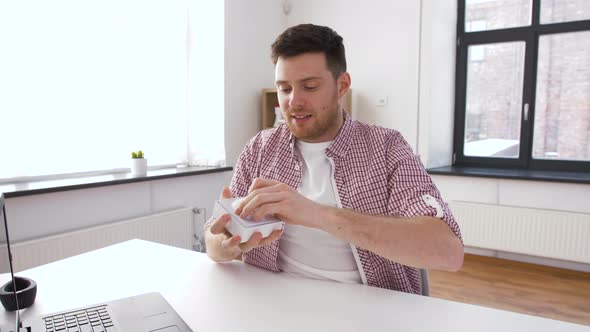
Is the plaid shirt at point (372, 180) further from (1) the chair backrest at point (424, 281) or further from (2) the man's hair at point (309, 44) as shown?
(2) the man's hair at point (309, 44)

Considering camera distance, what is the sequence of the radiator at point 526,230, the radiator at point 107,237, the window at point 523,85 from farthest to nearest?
the window at point 523,85, the radiator at point 526,230, the radiator at point 107,237

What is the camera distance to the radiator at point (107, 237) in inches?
82.7

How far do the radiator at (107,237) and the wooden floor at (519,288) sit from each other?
1732 millimetres

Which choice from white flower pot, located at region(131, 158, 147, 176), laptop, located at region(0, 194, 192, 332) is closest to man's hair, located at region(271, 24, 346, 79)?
laptop, located at region(0, 194, 192, 332)

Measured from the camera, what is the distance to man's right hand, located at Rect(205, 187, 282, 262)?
1032 millimetres

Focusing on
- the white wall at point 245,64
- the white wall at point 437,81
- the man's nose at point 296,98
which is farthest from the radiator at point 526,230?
the man's nose at point 296,98

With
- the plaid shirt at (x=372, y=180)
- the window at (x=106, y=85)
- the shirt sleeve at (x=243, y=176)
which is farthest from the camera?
the window at (x=106, y=85)

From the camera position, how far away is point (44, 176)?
2430 millimetres

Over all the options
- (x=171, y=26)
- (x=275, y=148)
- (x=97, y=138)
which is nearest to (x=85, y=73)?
(x=97, y=138)

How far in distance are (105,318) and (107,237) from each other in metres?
1.75

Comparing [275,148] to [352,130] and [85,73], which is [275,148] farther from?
[85,73]

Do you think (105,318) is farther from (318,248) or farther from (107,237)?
(107,237)

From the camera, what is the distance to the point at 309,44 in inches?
50.7

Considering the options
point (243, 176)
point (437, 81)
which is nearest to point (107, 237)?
point (243, 176)
